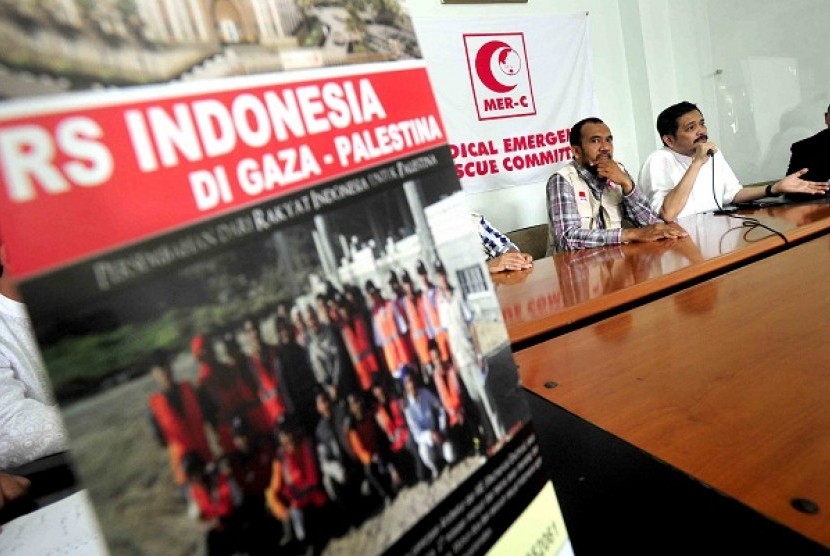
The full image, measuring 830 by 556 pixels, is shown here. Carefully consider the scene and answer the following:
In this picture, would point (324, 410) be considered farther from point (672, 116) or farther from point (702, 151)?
point (672, 116)

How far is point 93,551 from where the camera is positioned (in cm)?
46

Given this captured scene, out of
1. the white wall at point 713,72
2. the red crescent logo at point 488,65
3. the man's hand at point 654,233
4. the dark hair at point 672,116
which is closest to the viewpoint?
the man's hand at point 654,233

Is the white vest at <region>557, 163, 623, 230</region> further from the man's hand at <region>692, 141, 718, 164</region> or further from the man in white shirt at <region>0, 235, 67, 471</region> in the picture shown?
the man in white shirt at <region>0, 235, 67, 471</region>

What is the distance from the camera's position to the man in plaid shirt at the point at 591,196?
177 centimetres

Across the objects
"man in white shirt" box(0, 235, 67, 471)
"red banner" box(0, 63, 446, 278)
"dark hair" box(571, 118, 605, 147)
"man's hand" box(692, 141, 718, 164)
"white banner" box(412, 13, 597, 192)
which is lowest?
"man in white shirt" box(0, 235, 67, 471)

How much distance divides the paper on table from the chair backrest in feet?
6.60

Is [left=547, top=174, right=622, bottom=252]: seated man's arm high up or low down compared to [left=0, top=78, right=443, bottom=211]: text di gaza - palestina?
down

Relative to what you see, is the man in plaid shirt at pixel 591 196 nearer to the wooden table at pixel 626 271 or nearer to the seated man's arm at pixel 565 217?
the seated man's arm at pixel 565 217

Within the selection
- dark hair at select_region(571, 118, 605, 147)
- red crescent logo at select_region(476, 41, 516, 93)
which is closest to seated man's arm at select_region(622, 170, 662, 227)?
dark hair at select_region(571, 118, 605, 147)

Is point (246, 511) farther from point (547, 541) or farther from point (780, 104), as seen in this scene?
point (780, 104)

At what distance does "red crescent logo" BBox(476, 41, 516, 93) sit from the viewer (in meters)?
2.39

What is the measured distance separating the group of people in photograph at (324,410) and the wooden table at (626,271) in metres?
0.48

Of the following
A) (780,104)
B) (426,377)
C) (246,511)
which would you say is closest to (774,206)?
(780,104)

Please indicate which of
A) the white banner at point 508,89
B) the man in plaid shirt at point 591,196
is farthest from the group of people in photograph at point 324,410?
the white banner at point 508,89
